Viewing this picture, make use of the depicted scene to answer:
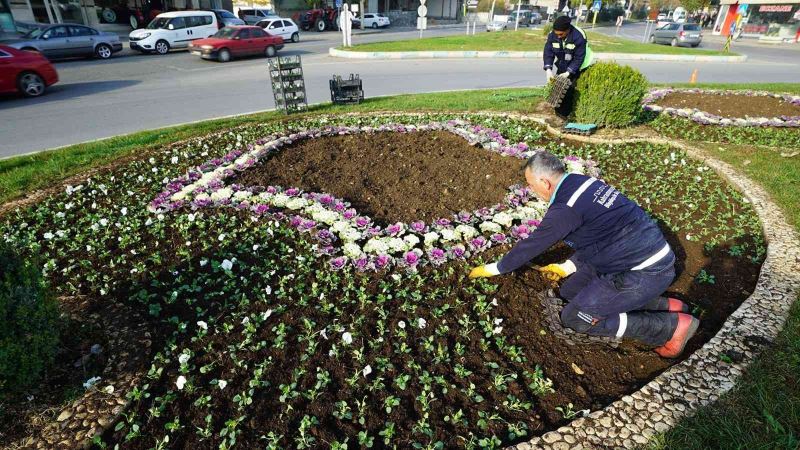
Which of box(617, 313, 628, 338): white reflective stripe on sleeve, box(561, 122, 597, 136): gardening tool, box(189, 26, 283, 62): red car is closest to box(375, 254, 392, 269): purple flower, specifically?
box(617, 313, 628, 338): white reflective stripe on sleeve

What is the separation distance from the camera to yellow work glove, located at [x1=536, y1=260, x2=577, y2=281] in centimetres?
359

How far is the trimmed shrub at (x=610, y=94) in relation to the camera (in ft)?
23.2

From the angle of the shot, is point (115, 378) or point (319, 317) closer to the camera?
point (115, 378)

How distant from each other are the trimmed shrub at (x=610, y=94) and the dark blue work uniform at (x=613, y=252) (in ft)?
16.5

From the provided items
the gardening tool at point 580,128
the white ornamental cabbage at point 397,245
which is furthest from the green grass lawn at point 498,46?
the white ornamental cabbage at point 397,245

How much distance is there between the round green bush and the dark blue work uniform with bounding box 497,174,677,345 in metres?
2.95

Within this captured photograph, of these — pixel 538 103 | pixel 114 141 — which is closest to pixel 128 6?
pixel 114 141

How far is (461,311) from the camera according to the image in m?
3.26

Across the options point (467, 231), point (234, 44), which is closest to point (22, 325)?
point (467, 231)

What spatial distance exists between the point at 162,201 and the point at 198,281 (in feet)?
5.99

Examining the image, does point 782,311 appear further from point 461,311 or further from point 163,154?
point 163,154

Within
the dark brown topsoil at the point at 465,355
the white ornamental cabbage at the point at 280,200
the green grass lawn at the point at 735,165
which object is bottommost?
the dark brown topsoil at the point at 465,355

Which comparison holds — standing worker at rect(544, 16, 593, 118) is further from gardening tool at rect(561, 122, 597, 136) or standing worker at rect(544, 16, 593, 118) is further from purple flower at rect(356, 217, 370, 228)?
purple flower at rect(356, 217, 370, 228)

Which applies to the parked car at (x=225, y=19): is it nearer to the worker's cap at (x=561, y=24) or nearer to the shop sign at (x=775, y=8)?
the worker's cap at (x=561, y=24)
